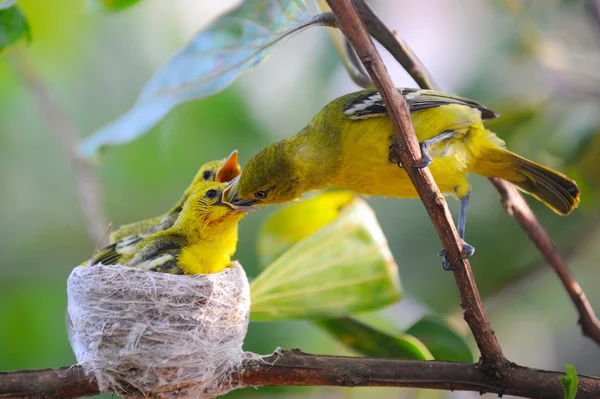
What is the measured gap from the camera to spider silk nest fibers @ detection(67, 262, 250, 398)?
2.32m

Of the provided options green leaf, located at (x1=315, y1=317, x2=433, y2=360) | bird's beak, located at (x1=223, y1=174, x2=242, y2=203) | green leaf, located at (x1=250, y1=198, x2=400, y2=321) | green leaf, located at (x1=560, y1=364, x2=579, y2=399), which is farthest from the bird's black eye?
green leaf, located at (x1=560, y1=364, x2=579, y2=399)

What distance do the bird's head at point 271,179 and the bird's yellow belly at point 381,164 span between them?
0.18 meters

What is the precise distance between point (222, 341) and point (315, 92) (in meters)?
3.11

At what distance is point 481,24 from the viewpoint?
5.21 metres

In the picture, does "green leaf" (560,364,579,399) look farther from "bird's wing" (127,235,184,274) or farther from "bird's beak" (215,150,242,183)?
"bird's beak" (215,150,242,183)

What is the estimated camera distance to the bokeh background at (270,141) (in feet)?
13.2

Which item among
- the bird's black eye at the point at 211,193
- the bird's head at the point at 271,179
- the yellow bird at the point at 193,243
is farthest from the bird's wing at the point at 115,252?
the bird's head at the point at 271,179

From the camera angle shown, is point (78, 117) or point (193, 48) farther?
point (78, 117)

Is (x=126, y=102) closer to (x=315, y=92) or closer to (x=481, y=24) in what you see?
(x=315, y=92)

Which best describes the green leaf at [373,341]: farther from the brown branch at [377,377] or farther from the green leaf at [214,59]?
the green leaf at [214,59]

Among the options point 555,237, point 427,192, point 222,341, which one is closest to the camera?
point 427,192

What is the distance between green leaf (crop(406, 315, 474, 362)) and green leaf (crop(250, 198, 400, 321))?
0.54 ft

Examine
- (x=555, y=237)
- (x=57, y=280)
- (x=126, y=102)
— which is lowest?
(x=555, y=237)

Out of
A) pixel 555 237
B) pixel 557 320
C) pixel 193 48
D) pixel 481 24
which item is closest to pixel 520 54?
pixel 481 24
